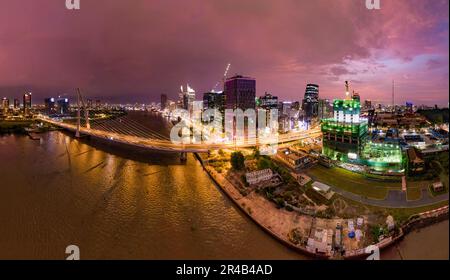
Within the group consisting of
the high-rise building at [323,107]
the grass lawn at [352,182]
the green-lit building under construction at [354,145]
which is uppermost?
the high-rise building at [323,107]

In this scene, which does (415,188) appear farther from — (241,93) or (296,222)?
(241,93)

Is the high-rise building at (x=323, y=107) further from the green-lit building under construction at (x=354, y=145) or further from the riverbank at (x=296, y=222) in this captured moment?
the riverbank at (x=296, y=222)

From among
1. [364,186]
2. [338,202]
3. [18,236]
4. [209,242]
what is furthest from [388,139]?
[18,236]

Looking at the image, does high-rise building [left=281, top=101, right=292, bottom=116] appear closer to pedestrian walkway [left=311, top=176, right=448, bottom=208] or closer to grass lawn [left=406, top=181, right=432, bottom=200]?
grass lawn [left=406, top=181, right=432, bottom=200]

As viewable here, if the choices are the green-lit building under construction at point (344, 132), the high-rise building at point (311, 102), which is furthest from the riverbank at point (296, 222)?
the high-rise building at point (311, 102)

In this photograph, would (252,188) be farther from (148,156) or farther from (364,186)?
(148,156)

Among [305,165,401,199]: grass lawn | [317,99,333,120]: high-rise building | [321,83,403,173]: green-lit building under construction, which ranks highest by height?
[317,99,333,120]: high-rise building

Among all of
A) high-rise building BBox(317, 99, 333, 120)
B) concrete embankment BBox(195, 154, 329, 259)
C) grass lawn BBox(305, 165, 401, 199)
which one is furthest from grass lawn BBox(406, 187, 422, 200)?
high-rise building BBox(317, 99, 333, 120)
